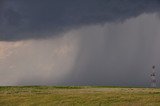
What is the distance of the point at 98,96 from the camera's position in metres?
111

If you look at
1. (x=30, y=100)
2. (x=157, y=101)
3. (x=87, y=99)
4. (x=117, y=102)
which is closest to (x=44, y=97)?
(x=30, y=100)

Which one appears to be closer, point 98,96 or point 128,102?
point 128,102

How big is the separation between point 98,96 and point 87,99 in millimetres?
5946

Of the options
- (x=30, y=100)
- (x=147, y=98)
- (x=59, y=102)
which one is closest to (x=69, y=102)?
(x=59, y=102)

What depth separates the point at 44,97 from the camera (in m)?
113

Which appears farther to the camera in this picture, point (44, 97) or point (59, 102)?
point (44, 97)

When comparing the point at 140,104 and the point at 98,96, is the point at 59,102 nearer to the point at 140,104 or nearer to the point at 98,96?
the point at 98,96

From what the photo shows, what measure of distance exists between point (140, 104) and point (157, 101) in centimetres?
511

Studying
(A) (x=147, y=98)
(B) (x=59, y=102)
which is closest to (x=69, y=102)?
(B) (x=59, y=102)

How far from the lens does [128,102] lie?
102 m

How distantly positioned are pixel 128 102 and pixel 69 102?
1435cm

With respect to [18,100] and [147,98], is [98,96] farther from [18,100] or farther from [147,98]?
[18,100]

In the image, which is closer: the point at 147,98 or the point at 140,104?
the point at 140,104

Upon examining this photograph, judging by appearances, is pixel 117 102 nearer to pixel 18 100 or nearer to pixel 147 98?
pixel 147 98
